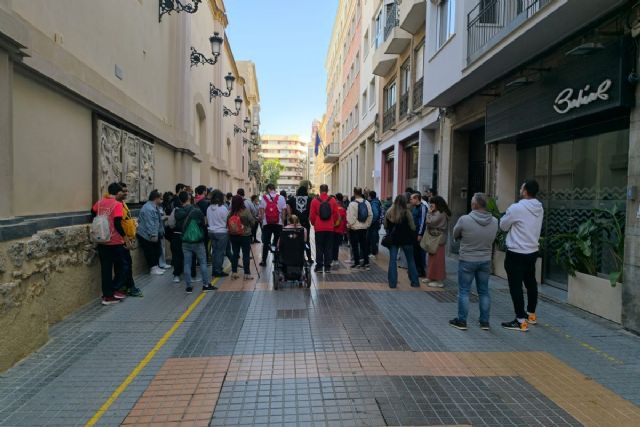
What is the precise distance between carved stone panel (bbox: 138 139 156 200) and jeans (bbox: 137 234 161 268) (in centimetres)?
117

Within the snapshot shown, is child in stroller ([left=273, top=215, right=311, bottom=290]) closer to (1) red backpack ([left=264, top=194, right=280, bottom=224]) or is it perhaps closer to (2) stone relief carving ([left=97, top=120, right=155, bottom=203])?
(1) red backpack ([left=264, top=194, right=280, bottom=224])

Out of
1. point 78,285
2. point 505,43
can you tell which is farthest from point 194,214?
point 505,43

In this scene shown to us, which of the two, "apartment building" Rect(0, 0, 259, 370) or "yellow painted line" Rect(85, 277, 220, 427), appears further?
"apartment building" Rect(0, 0, 259, 370)

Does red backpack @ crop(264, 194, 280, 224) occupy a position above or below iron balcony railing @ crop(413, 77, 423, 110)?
below

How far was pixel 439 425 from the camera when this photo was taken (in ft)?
11.6

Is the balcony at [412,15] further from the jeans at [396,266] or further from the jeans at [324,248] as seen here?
the jeans at [396,266]

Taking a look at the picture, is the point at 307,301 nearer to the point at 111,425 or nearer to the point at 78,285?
the point at 78,285

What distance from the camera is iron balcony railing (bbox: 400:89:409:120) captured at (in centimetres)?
1764

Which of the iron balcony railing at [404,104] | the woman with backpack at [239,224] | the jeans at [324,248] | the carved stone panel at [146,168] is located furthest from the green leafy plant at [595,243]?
the iron balcony railing at [404,104]

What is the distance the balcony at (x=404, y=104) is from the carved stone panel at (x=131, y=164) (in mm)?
10877

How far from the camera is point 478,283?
20.1ft

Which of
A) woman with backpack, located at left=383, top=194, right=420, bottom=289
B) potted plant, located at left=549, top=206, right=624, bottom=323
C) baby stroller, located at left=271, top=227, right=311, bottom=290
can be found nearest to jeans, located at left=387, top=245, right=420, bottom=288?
woman with backpack, located at left=383, top=194, right=420, bottom=289

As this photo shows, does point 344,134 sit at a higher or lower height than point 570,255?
higher

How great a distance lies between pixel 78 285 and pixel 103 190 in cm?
198
